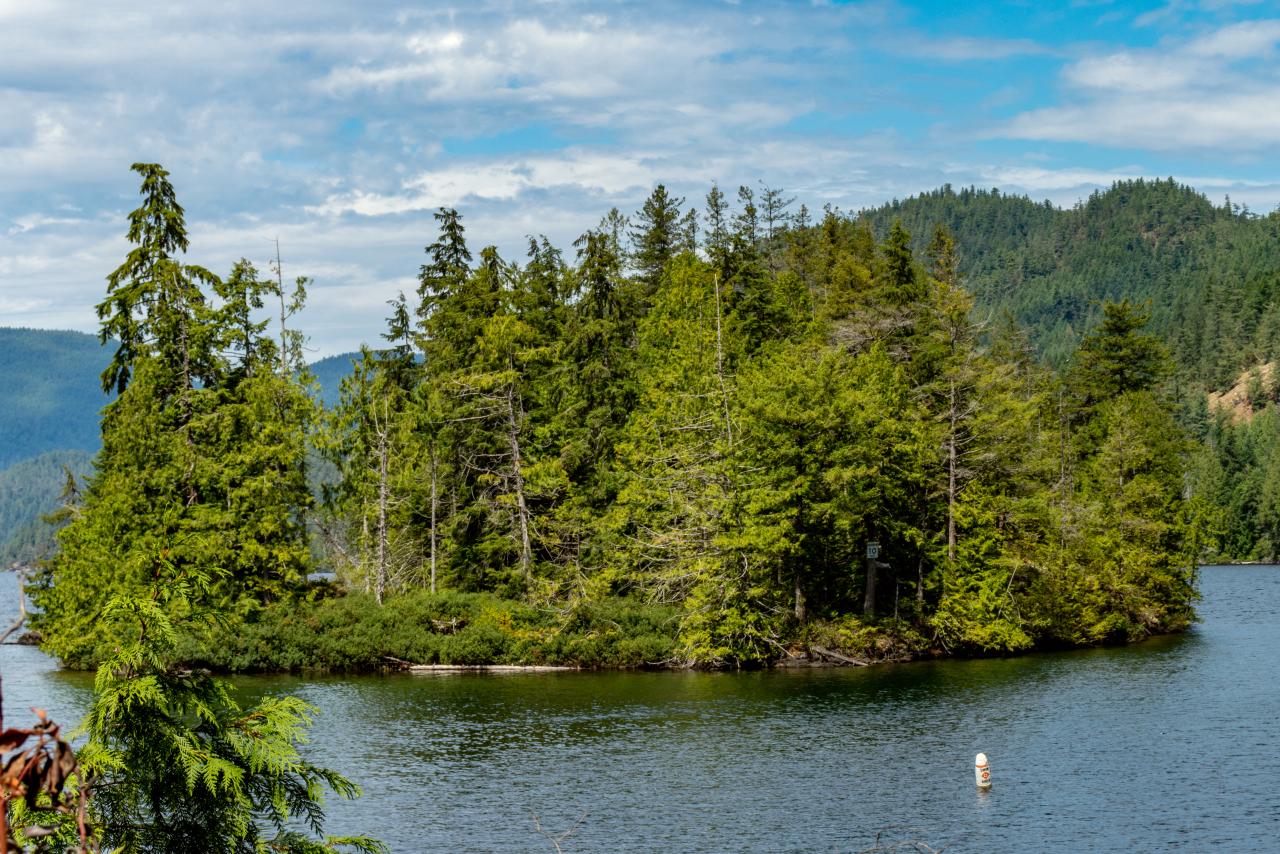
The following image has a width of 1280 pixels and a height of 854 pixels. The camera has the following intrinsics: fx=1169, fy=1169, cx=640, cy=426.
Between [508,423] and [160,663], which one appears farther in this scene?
[508,423]

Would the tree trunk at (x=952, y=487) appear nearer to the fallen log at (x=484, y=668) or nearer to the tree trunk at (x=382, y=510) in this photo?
the fallen log at (x=484, y=668)

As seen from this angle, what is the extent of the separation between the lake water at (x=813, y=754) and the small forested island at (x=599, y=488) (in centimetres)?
288

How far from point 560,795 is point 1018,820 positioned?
424 inches

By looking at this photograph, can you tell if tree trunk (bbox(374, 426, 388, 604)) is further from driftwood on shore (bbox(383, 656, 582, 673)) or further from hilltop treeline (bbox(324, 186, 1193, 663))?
driftwood on shore (bbox(383, 656, 582, 673))

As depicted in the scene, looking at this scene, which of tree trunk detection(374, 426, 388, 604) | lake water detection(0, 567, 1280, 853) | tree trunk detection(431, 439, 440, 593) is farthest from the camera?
tree trunk detection(431, 439, 440, 593)

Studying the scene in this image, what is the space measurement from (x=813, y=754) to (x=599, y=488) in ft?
80.3

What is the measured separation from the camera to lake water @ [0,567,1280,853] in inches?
1006

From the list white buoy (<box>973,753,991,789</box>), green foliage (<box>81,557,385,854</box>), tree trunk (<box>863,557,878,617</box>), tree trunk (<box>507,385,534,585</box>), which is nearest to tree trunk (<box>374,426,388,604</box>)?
tree trunk (<box>507,385,534,585</box>)

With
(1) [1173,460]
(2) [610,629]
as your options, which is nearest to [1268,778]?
(2) [610,629]

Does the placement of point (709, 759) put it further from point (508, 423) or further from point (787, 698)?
point (508, 423)

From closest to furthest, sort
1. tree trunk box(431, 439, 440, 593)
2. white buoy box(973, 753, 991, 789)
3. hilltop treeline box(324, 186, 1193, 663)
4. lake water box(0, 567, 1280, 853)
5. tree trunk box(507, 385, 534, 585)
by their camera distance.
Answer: lake water box(0, 567, 1280, 853)
white buoy box(973, 753, 991, 789)
hilltop treeline box(324, 186, 1193, 663)
tree trunk box(507, 385, 534, 585)
tree trunk box(431, 439, 440, 593)

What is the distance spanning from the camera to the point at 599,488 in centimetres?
5512

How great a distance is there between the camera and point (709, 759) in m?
32.5

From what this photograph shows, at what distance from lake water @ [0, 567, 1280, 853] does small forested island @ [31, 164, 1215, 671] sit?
288 centimetres
